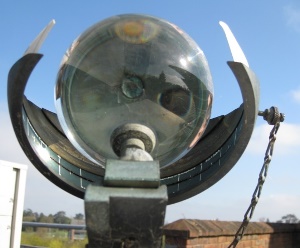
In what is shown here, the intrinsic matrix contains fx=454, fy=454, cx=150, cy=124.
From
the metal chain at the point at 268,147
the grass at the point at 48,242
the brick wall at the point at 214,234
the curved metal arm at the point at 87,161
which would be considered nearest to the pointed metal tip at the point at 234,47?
the curved metal arm at the point at 87,161

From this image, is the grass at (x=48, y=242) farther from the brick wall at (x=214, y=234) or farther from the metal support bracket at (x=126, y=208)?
the metal support bracket at (x=126, y=208)

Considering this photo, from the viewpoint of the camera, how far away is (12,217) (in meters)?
6.36

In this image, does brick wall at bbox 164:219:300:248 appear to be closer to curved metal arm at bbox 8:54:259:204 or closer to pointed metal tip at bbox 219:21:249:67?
curved metal arm at bbox 8:54:259:204

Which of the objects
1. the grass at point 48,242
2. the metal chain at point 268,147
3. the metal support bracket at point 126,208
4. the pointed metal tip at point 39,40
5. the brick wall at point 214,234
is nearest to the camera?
the metal support bracket at point 126,208

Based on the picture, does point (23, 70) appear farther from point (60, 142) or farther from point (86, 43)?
point (60, 142)

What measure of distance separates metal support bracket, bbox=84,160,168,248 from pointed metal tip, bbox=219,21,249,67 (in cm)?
54

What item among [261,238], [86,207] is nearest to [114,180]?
[86,207]

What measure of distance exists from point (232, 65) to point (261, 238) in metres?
4.21

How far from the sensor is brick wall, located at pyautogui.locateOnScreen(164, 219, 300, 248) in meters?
3.79

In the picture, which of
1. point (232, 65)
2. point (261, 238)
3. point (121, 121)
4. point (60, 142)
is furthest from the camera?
point (261, 238)

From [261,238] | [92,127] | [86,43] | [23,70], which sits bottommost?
[261,238]

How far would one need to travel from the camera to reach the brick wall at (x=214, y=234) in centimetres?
379

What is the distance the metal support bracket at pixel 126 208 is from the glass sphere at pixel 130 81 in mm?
378

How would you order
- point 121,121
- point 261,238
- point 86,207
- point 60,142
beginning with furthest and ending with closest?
1. point 261,238
2. point 60,142
3. point 121,121
4. point 86,207
